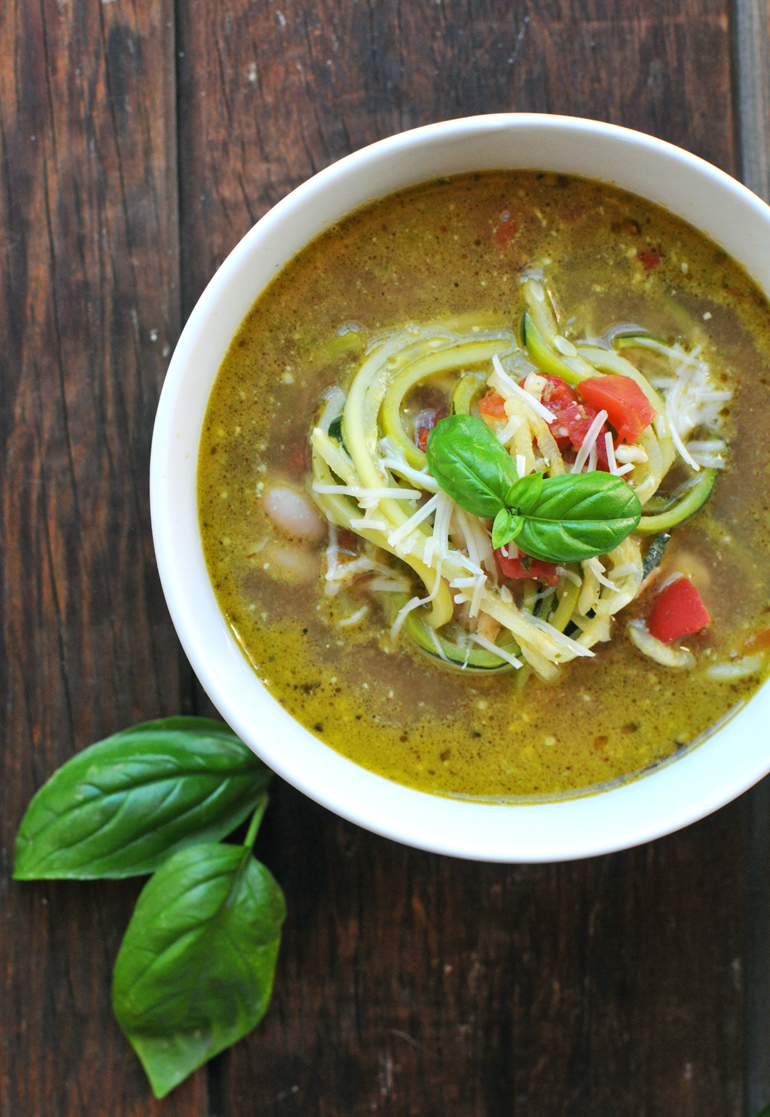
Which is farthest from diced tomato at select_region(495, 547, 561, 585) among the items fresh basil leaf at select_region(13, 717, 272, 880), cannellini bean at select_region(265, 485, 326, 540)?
fresh basil leaf at select_region(13, 717, 272, 880)

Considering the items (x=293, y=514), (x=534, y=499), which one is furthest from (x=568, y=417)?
(x=293, y=514)

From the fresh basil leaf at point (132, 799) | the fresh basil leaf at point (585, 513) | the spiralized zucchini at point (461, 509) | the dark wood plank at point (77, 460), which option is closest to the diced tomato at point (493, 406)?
the spiralized zucchini at point (461, 509)

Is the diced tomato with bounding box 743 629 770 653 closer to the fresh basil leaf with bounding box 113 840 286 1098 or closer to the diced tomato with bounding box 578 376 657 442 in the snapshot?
the diced tomato with bounding box 578 376 657 442

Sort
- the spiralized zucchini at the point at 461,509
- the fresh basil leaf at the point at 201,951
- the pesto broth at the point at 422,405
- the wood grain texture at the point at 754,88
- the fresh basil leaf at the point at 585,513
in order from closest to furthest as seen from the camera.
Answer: the fresh basil leaf at the point at 585,513
the spiralized zucchini at the point at 461,509
the pesto broth at the point at 422,405
the fresh basil leaf at the point at 201,951
the wood grain texture at the point at 754,88

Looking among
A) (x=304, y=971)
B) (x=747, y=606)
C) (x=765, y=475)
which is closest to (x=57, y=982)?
(x=304, y=971)

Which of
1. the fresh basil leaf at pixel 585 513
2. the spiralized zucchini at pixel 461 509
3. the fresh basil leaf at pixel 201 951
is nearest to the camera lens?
the fresh basil leaf at pixel 585 513

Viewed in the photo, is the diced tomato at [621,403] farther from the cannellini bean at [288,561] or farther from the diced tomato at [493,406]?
the cannellini bean at [288,561]
